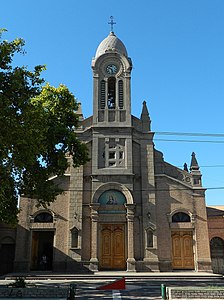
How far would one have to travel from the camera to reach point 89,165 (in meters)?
28.7

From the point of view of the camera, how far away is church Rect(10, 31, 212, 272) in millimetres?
26422

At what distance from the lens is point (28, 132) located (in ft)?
43.0

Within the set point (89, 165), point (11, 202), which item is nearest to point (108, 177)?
point (89, 165)

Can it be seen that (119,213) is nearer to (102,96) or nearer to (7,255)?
(7,255)

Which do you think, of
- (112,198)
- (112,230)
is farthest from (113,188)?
(112,230)

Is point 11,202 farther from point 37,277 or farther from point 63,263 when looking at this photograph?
point 63,263

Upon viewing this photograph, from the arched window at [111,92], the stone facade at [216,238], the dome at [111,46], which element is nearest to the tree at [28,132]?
the arched window at [111,92]

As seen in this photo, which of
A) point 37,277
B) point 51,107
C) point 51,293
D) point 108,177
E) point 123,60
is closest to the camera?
point 51,293

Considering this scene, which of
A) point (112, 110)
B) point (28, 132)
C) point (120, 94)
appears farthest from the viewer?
point (120, 94)

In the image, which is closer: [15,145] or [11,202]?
[15,145]

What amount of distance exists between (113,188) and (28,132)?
15702mm

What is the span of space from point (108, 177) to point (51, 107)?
31.7 feet

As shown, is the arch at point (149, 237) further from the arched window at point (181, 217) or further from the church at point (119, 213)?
the arched window at point (181, 217)

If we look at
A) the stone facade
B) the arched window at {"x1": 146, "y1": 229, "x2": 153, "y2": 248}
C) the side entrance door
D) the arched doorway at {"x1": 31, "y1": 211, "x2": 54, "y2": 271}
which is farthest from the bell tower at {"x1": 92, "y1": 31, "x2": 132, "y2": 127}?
the stone facade
